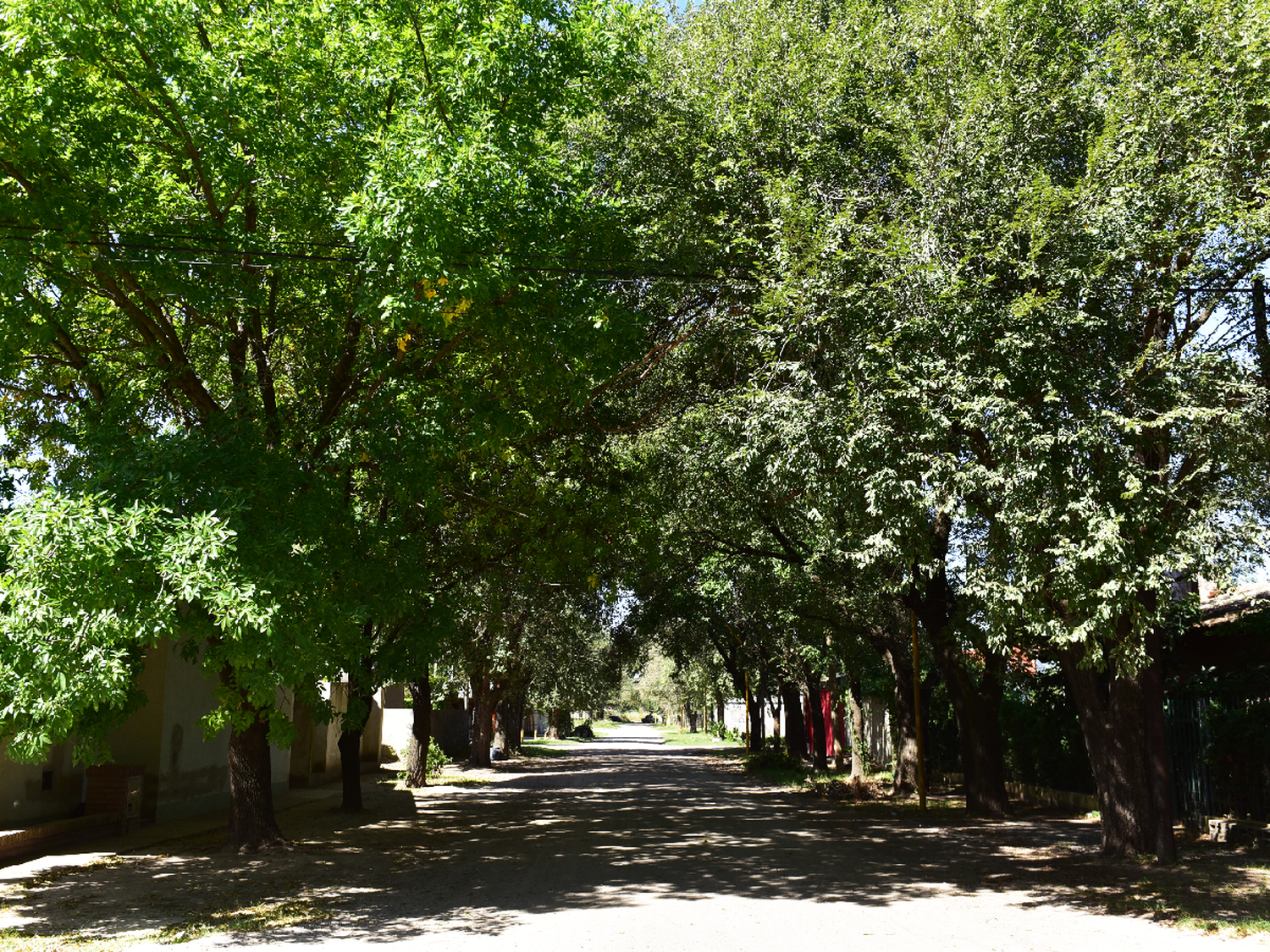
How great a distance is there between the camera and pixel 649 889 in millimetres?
10609

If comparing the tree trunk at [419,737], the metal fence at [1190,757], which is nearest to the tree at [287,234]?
the metal fence at [1190,757]

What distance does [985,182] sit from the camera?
33.1 feet

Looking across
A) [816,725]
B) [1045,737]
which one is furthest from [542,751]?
→ [1045,737]

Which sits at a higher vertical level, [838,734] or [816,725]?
[816,725]

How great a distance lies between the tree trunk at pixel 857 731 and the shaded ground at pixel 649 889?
23.7ft

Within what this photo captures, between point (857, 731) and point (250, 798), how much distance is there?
1770 centimetres

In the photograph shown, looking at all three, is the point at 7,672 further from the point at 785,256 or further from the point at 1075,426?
the point at 1075,426

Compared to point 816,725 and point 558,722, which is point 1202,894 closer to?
point 816,725

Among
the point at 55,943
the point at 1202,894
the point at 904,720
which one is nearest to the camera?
the point at 55,943

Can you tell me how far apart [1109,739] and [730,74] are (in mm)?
9904

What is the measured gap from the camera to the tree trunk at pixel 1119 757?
1150 cm

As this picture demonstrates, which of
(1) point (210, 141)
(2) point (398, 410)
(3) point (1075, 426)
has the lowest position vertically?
(3) point (1075, 426)

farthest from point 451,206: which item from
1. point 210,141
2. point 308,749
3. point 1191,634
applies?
point 308,749

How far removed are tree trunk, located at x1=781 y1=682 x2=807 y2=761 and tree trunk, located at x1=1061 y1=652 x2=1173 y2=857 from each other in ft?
74.6
